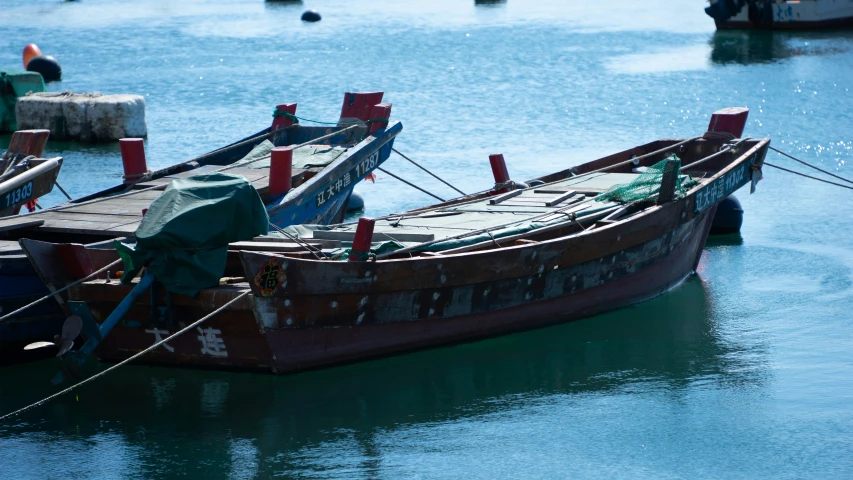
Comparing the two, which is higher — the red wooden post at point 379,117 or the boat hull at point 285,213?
the red wooden post at point 379,117

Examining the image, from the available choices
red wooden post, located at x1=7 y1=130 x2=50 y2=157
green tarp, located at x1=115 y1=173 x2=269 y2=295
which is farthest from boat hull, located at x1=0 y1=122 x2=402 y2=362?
red wooden post, located at x1=7 y1=130 x2=50 y2=157

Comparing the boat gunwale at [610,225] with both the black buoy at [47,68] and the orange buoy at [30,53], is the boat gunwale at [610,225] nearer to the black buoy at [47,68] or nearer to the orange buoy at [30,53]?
the black buoy at [47,68]

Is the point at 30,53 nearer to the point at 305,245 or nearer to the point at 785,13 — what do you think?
the point at 785,13

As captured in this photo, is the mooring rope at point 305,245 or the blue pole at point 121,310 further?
the mooring rope at point 305,245

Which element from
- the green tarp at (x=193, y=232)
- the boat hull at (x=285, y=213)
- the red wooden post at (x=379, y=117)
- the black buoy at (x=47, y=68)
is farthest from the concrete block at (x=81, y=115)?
the green tarp at (x=193, y=232)

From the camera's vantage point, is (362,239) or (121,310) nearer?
(121,310)

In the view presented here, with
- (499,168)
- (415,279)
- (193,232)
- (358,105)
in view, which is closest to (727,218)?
(499,168)

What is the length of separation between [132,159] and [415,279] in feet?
14.6

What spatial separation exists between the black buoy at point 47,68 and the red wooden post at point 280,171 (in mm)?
22795

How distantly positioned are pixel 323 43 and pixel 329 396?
33799 mm

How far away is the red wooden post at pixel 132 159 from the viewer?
12555 mm

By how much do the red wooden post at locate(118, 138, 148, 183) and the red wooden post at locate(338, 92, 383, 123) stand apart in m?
3.37

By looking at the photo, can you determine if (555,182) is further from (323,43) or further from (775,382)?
(323,43)

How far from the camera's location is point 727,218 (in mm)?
14984
